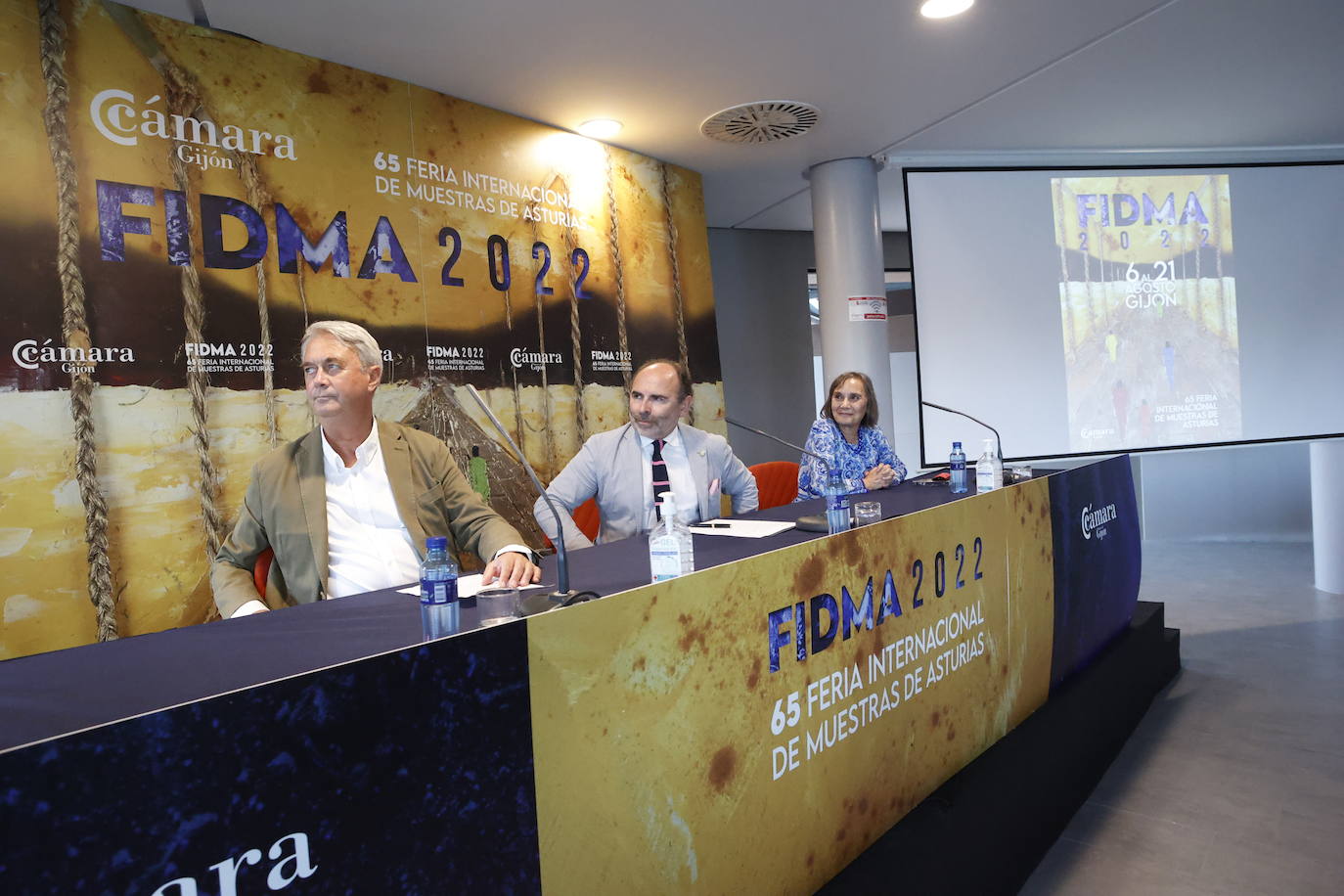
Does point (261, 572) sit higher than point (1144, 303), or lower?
lower

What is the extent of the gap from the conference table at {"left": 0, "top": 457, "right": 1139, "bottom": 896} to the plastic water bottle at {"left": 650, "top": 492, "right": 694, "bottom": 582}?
0.08 meters

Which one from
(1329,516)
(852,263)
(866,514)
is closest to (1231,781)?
(866,514)

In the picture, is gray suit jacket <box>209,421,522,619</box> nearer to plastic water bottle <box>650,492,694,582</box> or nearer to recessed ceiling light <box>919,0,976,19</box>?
plastic water bottle <box>650,492,694,582</box>

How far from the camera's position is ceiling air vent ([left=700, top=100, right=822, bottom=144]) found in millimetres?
3578

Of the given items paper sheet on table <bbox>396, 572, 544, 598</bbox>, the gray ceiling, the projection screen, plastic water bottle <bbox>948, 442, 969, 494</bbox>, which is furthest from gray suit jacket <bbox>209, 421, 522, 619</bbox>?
the projection screen

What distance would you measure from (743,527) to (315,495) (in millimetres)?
1072

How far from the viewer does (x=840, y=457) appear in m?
3.10

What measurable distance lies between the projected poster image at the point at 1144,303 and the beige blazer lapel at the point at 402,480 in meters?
4.14

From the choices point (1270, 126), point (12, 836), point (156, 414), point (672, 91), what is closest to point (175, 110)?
point (156, 414)

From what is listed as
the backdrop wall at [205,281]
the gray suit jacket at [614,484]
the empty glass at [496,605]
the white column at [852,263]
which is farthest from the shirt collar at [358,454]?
the white column at [852,263]

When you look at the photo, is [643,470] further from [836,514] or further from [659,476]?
[836,514]

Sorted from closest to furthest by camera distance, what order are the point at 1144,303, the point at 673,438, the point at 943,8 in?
the point at 673,438
the point at 943,8
the point at 1144,303

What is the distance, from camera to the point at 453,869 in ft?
2.73

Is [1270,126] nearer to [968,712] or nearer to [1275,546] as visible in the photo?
[1275,546]
